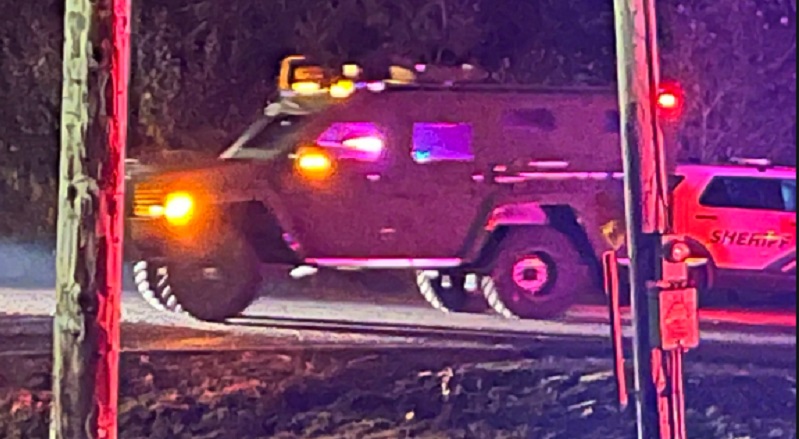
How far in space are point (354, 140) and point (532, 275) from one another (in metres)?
0.77

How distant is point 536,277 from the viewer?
403 centimetres

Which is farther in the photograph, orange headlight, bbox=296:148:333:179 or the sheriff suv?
orange headlight, bbox=296:148:333:179

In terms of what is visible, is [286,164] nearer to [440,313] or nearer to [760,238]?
[440,313]

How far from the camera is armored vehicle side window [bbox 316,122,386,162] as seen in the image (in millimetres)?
4172

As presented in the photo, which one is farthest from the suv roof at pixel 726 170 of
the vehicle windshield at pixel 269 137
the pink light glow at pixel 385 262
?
the vehicle windshield at pixel 269 137

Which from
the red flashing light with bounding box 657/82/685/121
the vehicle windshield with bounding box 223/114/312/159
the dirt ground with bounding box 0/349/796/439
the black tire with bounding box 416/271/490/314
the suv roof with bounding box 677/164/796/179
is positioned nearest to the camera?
the dirt ground with bounding box 0/349/796/439

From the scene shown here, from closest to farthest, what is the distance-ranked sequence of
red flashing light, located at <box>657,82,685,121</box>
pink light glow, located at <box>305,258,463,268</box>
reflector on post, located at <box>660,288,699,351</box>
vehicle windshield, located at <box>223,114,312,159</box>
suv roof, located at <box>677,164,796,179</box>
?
reflector on post, located at <box>660,288,699,351</box>
red flashing light, located at <box>657,82,685,121</box>
pink light glow, located at <box>305,258,463,268</box>
suv roof, located at <box>677,164,796,179</box>
vehicle windshield, located at <box>223,114,312,159</box>

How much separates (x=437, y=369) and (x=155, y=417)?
2.66 ft

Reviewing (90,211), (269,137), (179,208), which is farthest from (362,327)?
(90,211)

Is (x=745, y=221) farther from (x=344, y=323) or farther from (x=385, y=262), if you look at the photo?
(x=344, y=323)

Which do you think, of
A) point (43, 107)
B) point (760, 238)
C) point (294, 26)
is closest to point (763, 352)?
point (760, 238)

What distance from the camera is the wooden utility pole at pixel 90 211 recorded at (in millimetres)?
2402

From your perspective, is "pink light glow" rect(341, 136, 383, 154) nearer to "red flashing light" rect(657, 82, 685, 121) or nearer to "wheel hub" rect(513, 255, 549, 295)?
"wheel hub" rect(513, 255, 549, 295)

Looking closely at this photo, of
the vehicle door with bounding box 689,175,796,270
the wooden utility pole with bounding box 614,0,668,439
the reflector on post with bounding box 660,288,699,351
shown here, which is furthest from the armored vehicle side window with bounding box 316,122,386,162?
the reflector on post with bounding box 660,288,699,351
